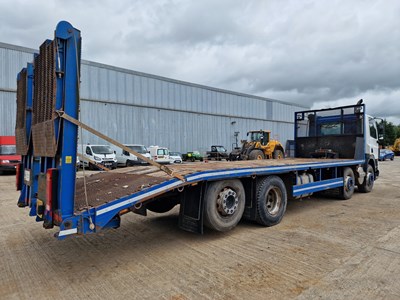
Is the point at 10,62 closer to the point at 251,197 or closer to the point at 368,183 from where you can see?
the point at 251,197

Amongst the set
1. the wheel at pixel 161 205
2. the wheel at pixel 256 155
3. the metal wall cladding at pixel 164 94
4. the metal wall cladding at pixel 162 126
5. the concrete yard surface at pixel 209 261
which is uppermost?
the metal wall cladding at pixel 164 94

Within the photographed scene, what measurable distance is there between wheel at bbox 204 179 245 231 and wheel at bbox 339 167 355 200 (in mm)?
4823

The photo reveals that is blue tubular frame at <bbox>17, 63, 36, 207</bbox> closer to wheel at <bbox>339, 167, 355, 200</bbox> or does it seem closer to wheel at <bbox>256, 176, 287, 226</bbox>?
wheel at <bbox>256, 176, 287, 226</bbox>

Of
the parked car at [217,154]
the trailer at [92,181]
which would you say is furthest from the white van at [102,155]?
the trailer at [92,181]

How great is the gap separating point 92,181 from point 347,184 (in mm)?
7390

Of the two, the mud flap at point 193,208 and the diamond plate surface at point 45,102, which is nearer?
the diamond plate surface at point 45,102

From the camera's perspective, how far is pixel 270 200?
6.46 metres

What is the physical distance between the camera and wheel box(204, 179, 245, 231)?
16.5 feet

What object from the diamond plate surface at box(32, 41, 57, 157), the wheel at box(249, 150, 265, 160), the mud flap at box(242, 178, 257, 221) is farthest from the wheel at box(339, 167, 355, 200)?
the wheel at box(249, 150, 265, 160)

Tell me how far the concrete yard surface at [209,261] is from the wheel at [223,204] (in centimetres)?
33

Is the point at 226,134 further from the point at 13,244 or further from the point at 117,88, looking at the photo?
the point at 13,244

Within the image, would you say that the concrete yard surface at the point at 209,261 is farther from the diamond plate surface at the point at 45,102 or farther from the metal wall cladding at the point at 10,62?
the metal wall cladding at the point at 10,62

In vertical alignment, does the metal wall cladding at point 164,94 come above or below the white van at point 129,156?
above

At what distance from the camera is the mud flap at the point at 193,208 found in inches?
196
